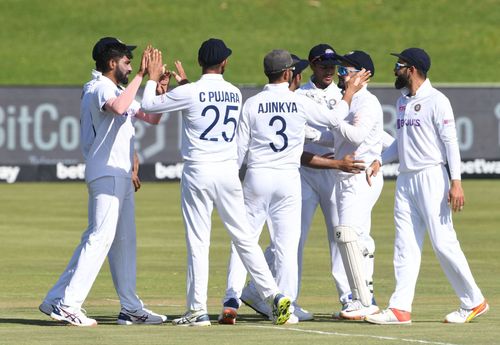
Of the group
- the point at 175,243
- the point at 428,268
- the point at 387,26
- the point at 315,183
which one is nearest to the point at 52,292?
the point at 315,183

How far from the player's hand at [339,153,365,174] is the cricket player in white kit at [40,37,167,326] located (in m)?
1.77

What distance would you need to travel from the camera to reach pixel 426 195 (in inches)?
502

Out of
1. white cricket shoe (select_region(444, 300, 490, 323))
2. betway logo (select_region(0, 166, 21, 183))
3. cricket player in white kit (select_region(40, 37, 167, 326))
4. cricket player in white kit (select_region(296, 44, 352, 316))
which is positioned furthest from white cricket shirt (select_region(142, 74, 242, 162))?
betway logo (select_region(0, 166, 21, 183))

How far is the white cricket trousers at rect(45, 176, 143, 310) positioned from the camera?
12.6 m

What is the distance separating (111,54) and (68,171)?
2109 cm

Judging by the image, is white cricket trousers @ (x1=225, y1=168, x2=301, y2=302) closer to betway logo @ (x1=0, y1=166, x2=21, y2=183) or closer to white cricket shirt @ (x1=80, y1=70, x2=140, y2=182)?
white cricket shirt @ (x1=80, y1=70, x2=140, y2=182)

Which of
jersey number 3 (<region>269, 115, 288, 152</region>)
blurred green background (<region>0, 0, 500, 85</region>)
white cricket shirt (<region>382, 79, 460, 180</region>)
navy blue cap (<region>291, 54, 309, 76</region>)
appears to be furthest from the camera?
blurred green background (<region>0, 0, 500, 85</region>)

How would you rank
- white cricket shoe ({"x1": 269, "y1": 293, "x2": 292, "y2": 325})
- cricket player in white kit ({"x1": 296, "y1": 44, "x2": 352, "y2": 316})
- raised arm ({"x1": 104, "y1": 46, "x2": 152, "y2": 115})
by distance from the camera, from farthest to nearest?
cricket player in white kit ({"x1": 296, "y1": 44, "x2": 352, "y2": 316}) → white cricket shoe ({"x1": 269, "y1": 293, "x2": 292, "y2": 325}) → raised arm ({"x1": 104, "y1": 46, "x2": 152, "y2": 115})

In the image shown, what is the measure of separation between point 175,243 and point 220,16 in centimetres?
3770

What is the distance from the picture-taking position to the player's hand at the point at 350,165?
44.3 ft

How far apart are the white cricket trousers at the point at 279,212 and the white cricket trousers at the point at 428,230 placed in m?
0.96

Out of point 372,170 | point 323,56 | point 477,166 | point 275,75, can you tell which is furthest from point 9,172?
point 275,75

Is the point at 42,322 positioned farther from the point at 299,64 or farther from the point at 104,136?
the point at 299,64

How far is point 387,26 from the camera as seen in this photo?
57969 millimetres
